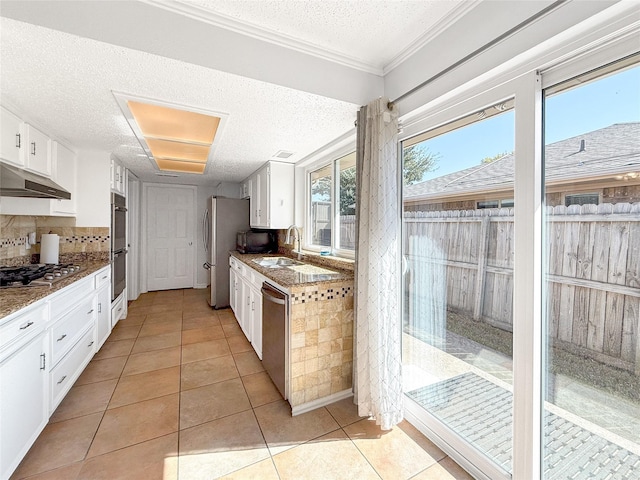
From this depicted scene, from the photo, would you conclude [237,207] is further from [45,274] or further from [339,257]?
[45,274]

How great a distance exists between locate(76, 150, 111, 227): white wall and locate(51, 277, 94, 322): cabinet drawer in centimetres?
100

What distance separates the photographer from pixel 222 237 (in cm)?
417

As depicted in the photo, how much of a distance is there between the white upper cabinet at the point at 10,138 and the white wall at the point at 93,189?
1019 millimetres

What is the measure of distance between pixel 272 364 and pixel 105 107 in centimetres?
228

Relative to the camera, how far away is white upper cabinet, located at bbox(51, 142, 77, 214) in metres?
2.57

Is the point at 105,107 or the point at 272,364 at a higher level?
the point at 105,107

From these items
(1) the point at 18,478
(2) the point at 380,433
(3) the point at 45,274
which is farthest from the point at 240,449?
(3) the point at 45,274

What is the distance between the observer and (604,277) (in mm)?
1022

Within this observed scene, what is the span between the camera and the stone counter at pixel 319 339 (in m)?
1.89

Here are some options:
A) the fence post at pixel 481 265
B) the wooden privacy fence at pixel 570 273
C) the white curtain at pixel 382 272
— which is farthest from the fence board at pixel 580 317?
the white curtain at pixel 382 272

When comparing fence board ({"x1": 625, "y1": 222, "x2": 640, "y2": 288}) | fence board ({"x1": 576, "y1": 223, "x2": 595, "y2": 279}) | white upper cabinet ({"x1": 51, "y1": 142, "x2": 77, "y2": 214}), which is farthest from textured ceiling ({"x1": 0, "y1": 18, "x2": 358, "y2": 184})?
fence board ({"x1": 625, "y1": 222, "x2": 640, "y2": 288})

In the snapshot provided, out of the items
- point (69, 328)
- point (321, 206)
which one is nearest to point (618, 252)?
point (321, 206)

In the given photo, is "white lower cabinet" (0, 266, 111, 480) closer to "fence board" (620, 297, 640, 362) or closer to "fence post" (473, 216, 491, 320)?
"fence post" (473, 216, 491, 320)

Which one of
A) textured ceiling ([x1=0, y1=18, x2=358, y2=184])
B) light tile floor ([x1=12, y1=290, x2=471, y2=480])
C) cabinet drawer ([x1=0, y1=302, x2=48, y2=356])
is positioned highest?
textured ceiling ([x1=0, y1=18, x2=358, y2=184])
